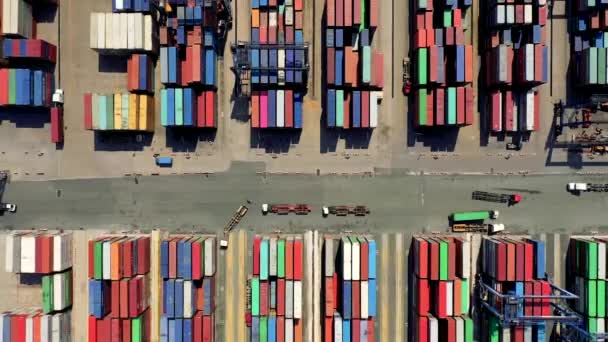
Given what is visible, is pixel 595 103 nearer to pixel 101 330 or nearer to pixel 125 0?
pixel 125 0

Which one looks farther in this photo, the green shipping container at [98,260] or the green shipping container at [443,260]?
the green shipping container at [443,260]

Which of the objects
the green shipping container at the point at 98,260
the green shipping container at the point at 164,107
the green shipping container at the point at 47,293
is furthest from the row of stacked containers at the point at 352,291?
the green shipping container at the point at 47,293

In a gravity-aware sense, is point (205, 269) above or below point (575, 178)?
below

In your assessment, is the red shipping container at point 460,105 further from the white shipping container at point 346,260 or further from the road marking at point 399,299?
the white shipping container at point 346,260

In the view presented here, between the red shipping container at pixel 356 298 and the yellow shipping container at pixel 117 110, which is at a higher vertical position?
the yellow shipping container at pixel 117 110

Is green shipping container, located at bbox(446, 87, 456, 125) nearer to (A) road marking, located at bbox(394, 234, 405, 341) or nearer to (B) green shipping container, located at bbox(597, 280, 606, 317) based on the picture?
(A) road marking, located at bbox(394, 234, 405, 341)

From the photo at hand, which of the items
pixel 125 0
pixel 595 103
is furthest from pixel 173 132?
pixel 595 103

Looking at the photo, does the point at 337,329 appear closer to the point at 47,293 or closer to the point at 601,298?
the point at 601,298
